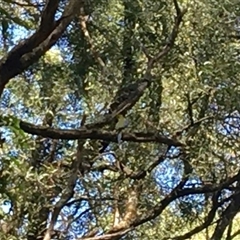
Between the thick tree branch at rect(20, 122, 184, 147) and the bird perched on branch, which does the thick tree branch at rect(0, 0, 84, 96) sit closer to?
the thick tree branch at rect(20, 122, 184, 147)

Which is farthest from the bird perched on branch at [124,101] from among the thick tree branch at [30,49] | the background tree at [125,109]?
the thick tree branch at [30,49]

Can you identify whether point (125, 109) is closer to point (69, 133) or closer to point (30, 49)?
point (69, 133)

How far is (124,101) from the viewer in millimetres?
4113

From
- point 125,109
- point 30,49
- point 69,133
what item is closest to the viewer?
point 30,49

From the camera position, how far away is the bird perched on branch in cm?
401

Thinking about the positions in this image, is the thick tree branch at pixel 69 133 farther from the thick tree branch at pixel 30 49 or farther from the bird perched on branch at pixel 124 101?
the thick tree branch at pixel 30 49

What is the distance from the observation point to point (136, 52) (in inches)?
175

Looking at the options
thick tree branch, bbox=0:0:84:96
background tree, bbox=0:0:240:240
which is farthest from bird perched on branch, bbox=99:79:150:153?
thick tree branch, bbox=0:0:84:96

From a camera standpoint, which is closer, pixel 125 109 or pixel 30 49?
pixel 30 49

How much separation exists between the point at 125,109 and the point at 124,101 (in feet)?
0.19

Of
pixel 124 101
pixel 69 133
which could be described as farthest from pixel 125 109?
pixel 69 133

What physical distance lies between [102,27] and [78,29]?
6.8 inches

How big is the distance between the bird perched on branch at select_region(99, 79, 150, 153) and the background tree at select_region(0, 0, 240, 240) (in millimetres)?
13

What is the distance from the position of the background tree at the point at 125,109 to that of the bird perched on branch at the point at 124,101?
0.01 metres
